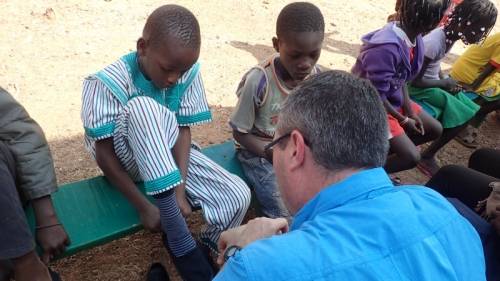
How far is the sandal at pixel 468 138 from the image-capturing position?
179 inches

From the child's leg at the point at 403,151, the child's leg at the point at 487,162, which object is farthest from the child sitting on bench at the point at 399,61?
the child's leg at the point at 487,162

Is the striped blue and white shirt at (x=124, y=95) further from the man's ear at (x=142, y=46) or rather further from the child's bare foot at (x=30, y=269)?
the child's bare foot at (x=30, y=269)

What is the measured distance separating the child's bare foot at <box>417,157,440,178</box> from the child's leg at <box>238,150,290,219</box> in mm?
1848

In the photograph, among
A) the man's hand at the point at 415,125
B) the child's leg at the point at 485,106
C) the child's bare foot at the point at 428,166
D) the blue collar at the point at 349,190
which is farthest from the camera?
the child's leg at the point at 485,106

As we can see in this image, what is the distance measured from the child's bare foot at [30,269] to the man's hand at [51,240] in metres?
0.15

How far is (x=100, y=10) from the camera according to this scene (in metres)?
5.25

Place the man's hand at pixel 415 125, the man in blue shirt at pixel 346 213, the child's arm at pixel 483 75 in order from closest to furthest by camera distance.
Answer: the man in blue shirt at pixel 346 213 → the man's hand at pixel 415 125 → the child's arm at pixel 483 75

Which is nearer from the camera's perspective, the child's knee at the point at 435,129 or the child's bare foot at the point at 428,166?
the child's knee at the point at 435,129

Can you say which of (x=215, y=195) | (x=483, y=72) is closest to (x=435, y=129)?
(x=483, y=72)

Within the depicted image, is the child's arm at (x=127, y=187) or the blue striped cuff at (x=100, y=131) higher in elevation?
the blue striped cuff at (x=100, y=131)

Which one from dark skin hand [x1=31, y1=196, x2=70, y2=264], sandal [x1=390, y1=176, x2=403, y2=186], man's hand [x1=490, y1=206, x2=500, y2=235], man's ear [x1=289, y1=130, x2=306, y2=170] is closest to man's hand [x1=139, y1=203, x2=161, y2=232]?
dark skin hand [x1=31, y1=196, x2=70, y2=264]

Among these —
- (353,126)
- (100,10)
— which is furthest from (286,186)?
(100,10)

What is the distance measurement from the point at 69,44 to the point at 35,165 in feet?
9.27

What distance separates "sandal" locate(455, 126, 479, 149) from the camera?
14.9 ft
